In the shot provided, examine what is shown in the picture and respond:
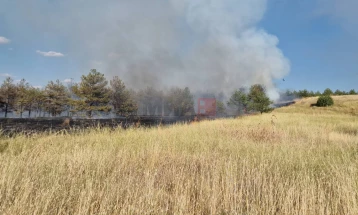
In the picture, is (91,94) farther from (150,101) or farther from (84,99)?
(150,101)

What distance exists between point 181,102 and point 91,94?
4813cm

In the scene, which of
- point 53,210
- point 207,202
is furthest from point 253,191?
point 53,210

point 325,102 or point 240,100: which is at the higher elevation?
point 240,100

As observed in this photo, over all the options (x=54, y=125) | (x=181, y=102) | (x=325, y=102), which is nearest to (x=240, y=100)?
(x=325, y=102)

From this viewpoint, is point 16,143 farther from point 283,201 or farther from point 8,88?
point 8,88

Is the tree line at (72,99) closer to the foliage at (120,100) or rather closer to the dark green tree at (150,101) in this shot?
the foliage at (120,100)

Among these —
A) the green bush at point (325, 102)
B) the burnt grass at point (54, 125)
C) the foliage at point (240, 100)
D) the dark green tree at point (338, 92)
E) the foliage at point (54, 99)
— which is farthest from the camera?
the dark green tree at point (338, 92)

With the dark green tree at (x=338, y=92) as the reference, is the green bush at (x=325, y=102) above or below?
below

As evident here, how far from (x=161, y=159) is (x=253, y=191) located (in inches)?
90.2

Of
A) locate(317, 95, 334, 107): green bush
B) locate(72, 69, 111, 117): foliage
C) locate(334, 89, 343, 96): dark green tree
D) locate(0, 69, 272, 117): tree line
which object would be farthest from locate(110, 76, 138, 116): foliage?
locate(334, 89, 343, 96): dark green tree

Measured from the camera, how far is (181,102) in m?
88.2

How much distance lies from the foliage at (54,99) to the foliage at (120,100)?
11.7 m

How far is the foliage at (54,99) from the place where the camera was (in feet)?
172

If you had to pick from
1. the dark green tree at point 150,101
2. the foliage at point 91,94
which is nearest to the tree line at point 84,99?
the foliage at point 91,94
